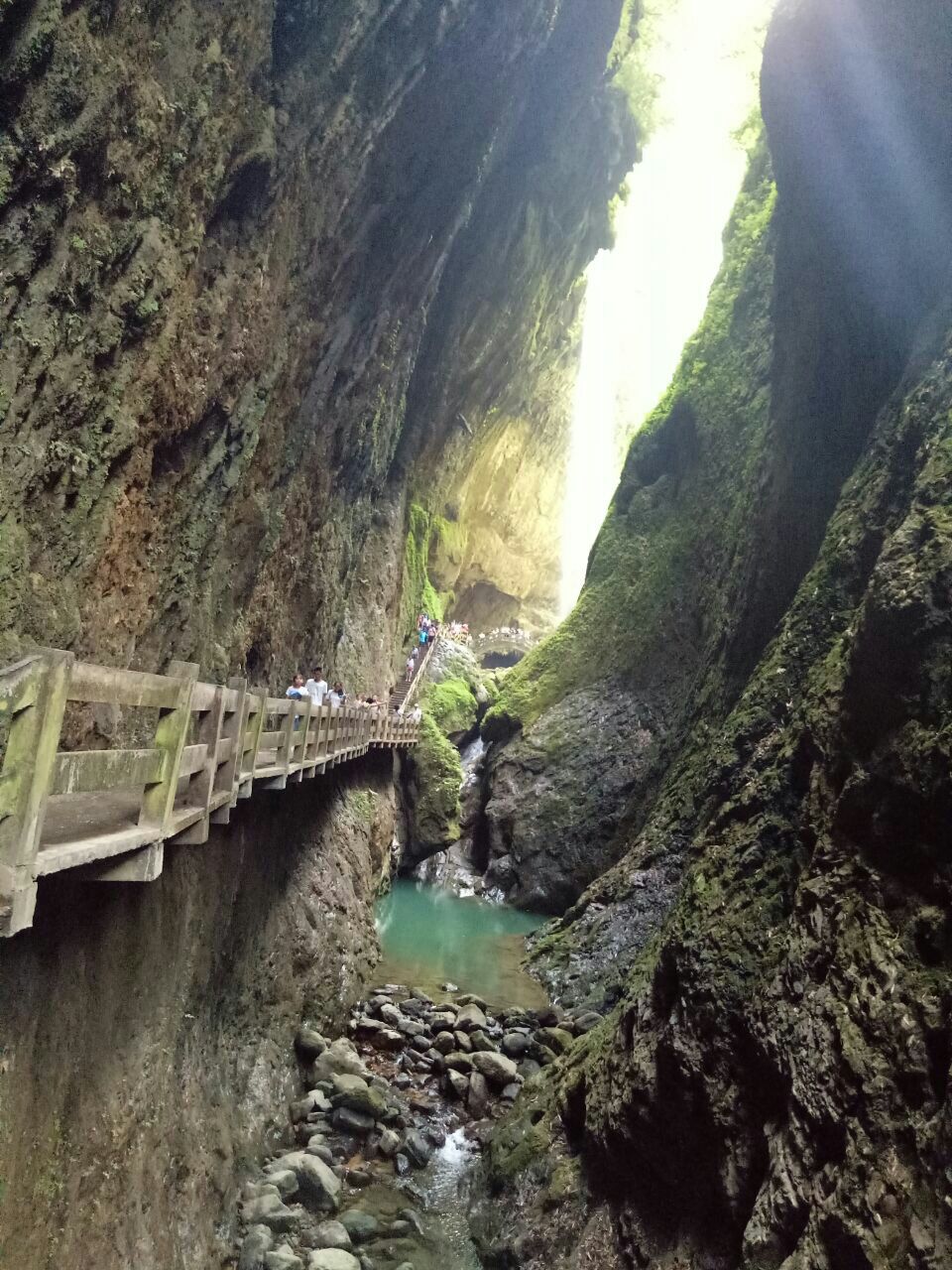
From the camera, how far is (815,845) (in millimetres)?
6754

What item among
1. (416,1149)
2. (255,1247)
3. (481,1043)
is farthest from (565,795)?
(255,1247)

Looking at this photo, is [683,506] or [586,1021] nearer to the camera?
[586,1021]

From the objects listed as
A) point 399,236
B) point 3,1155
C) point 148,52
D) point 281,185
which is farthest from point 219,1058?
point 399,236

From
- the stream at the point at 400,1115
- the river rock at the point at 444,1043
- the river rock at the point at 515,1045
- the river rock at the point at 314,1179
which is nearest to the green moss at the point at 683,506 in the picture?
the stream at the point at 400,1115

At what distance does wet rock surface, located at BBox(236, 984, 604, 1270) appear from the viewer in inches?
288

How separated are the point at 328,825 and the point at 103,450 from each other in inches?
390

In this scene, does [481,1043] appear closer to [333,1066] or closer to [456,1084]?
[456,1084]

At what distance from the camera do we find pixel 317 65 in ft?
34.8

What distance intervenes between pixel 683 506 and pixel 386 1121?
1975 centimetres

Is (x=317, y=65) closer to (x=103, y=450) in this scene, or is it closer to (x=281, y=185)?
(x=281, y=185)

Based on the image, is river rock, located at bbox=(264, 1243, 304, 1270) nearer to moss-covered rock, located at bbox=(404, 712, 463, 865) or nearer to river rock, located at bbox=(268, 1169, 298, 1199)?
river rock, located at bbox=(268, 1169, 298, 1199)

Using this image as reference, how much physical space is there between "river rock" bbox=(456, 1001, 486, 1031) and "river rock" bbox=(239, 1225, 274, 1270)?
18.9 feet

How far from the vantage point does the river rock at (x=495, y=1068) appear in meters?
11.0

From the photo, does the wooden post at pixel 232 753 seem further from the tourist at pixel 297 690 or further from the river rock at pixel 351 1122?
the tourist at pixel 297 690
